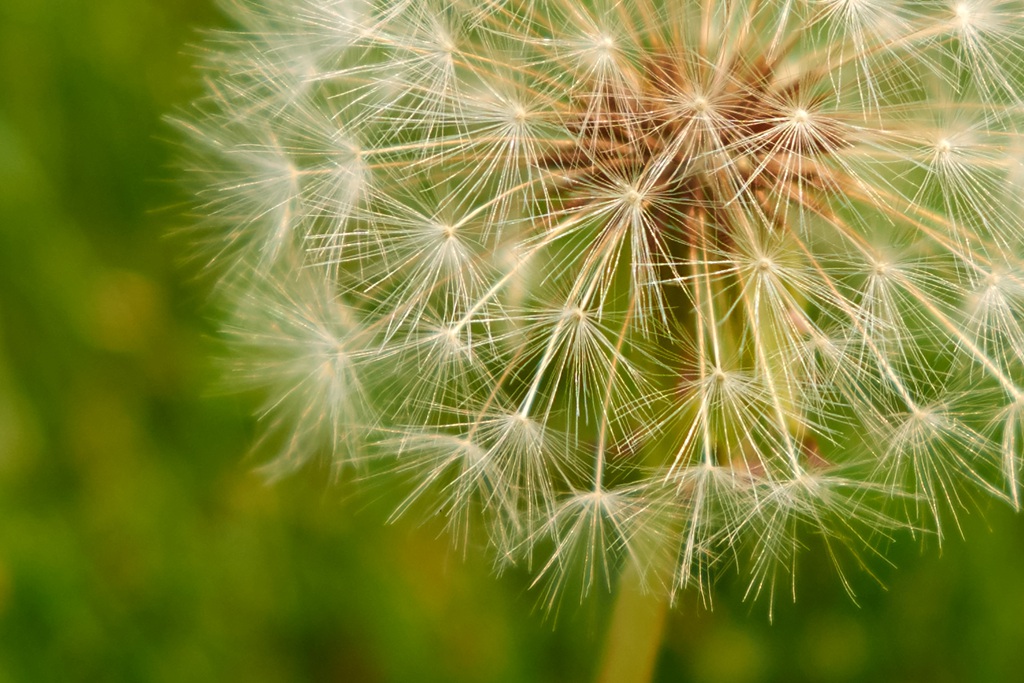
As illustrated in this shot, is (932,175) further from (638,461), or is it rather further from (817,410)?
(638,461)

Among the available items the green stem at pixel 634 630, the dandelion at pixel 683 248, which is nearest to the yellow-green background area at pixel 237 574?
the green stem at pixel 634 630

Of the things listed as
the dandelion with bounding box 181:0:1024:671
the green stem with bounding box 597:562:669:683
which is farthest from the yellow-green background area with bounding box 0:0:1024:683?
the dandelion with bounding box 181:0:1024:671

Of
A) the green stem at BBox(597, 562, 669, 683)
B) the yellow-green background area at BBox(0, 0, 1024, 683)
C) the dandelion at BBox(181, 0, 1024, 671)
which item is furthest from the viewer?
the yellow-green background area at BBox(0, 0, 1024, 683)

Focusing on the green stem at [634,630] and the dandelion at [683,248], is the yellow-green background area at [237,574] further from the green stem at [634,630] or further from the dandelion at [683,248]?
the dandelion at [683,248]

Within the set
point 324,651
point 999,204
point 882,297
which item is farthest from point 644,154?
point 324,651

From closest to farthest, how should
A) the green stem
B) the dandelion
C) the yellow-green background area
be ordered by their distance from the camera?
the dandelion
the green stem
the yellow-green background area

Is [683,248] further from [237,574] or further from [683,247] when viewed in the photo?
[237,574]

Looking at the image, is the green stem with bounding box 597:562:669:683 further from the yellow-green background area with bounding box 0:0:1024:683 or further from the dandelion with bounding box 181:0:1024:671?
the yellow-green background area with bounding box 0:0:1024:683
